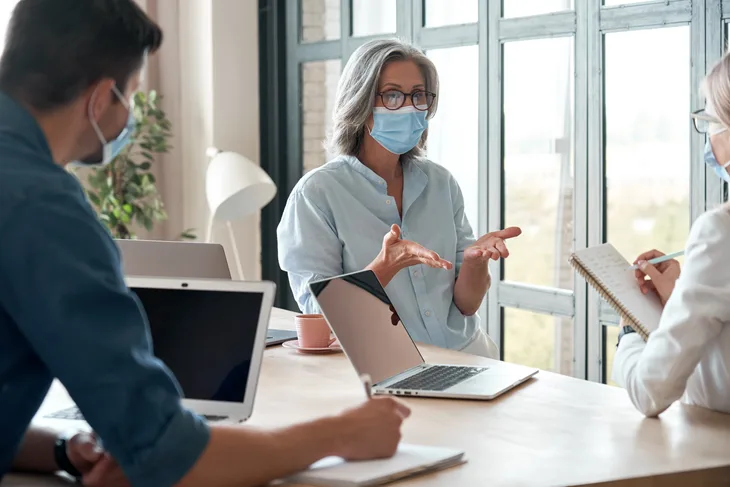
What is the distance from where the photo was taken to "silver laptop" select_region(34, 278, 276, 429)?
1.64m

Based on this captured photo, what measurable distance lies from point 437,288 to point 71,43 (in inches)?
65.1

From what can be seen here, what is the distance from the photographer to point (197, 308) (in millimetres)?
1702

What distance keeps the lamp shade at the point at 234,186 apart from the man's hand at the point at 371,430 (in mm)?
3328

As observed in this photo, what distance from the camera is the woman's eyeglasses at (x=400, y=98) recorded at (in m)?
2.79

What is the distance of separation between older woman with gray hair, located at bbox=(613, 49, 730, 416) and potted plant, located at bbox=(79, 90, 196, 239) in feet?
12.0

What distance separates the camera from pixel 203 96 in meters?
5.34

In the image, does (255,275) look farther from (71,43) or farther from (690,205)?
(71,43)

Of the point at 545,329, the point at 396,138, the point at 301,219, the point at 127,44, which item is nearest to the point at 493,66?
the point at 545,329

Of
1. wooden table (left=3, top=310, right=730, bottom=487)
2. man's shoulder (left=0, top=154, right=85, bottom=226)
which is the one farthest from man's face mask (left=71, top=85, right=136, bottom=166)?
wooden table (left=3, top=310, right=730, bottom=487)

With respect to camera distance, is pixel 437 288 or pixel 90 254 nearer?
pixel 90 254

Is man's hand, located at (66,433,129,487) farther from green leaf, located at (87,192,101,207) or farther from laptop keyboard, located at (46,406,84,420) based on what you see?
green leaf, located at (87,192,101,207)

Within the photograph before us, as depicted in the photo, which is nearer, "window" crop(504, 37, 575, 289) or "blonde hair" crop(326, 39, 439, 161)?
"blonde hair" crop(326, 39, 439, 161)

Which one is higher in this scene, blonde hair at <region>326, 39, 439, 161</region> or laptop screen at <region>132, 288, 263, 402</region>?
blonde hair at <region>326, 39, 439, 161</region>

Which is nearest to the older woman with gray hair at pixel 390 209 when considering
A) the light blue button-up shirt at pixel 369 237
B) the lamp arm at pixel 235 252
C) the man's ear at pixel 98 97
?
the light blue button-up shirt at pixel 369 237
